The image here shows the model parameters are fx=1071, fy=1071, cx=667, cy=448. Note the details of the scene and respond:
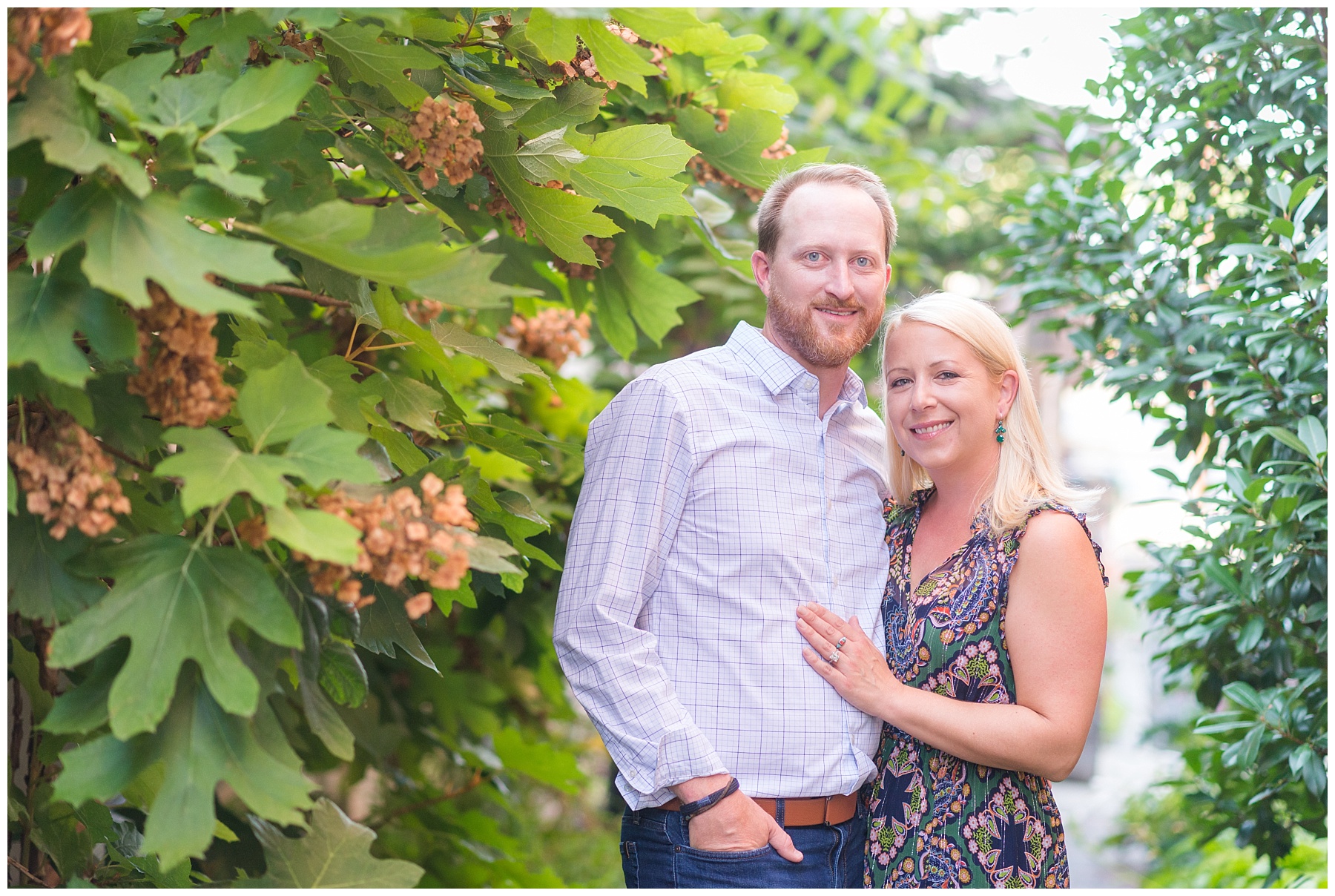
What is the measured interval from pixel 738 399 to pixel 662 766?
0.69 metres

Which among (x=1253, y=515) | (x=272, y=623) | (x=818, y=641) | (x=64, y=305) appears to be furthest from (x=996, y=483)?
(x=64, y=305)

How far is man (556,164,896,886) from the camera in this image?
1.79 metres

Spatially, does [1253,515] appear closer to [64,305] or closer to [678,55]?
[678,55]

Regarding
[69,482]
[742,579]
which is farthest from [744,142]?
[69,482]

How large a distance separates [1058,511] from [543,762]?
4.79 ft

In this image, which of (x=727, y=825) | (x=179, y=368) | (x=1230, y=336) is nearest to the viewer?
(x=179, y=368)

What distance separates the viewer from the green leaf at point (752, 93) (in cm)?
213

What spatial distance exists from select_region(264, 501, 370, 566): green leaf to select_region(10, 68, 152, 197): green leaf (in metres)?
0.34

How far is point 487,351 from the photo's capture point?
1572 millimetres

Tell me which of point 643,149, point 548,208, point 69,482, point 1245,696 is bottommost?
point 1245,696

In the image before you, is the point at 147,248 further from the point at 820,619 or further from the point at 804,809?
the point at 804,809

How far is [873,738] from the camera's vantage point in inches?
76.4

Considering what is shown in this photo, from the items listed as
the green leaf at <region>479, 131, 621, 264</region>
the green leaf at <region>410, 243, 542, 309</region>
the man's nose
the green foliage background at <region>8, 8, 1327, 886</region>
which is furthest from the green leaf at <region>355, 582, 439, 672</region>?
the man's nose

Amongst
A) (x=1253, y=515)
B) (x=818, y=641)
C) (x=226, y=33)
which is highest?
(x=226, y=33)
